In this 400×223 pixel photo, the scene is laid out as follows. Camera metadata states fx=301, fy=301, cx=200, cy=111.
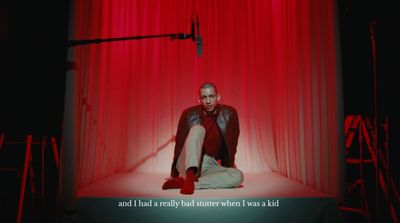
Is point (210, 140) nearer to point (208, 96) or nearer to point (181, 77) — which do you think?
point (208, 96)

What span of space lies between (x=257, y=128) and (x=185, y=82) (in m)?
Answer: 1.02

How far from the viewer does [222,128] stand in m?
2.67

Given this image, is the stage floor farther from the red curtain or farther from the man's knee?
the red curtain

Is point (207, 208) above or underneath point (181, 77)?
underneath

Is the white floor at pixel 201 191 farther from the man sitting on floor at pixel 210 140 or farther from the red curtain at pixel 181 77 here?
the red curtain at pixel 181 77

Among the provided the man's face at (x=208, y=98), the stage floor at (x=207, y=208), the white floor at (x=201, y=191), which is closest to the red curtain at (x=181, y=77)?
the white floor at (x=201, y=191)

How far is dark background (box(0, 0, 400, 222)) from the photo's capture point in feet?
8.09

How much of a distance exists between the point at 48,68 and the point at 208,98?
5.23 ft

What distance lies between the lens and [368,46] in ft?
9.00

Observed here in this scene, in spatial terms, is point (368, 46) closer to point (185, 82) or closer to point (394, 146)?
point (394, 146)

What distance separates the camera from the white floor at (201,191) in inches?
83.0

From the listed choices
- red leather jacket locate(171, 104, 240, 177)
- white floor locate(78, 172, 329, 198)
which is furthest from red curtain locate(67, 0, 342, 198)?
red leather jacket locate(171, 104, 240, 177)

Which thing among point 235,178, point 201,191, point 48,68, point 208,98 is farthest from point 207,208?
point 48,68

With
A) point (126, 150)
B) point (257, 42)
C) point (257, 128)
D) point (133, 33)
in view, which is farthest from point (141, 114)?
point (257, 42)
